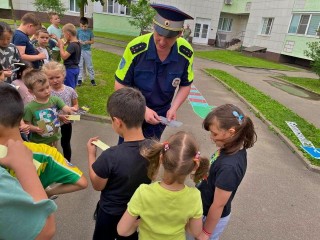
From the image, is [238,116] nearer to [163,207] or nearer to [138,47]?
[163,207]

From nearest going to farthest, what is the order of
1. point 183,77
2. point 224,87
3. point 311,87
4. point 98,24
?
point 183,77 → point 224,87 → point 311,87 → point 98,24

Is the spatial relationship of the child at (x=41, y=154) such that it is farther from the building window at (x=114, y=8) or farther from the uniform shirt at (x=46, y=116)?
the building window at (x=114, y=8)

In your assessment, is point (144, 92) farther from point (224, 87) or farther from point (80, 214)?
point (224, 87)

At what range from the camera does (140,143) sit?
1.86 meters

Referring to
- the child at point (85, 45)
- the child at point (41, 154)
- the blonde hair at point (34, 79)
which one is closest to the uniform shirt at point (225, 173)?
the child at point (41, 154)

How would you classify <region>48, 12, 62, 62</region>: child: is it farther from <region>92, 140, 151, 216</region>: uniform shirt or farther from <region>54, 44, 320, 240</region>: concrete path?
<region>92, 140, 151, 216</region>: uniform shirt

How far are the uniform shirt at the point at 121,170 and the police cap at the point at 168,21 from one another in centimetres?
111

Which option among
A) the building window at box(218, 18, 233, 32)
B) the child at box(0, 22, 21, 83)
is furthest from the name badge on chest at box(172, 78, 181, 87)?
the building window at box(218, 18, 233, 32)

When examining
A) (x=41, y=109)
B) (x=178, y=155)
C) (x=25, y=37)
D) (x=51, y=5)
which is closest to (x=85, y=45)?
(x=25, y=37)

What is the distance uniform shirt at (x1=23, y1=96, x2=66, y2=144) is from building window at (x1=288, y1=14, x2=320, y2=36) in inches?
848

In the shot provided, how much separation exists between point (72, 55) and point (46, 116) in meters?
3.23

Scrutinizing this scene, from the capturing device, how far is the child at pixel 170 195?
1.58 metres

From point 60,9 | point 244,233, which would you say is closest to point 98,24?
point 60,9

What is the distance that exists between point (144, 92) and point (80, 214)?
164 cm
